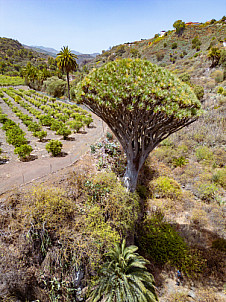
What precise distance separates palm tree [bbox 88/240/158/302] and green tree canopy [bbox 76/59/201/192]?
13.1 feet

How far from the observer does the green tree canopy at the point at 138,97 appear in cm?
525

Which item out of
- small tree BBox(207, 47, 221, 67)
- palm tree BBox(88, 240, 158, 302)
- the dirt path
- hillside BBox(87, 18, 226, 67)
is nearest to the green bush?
palm tree BBox(88, 240, 158, 302)

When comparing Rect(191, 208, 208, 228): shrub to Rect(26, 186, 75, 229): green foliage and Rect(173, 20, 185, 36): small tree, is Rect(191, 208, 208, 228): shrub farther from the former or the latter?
Rect(173, 20, 185, 36): small tree

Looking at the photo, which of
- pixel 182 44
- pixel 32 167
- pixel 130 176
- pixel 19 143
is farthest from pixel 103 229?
pixel 182 44

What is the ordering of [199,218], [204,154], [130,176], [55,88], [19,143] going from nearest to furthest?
[130,176] < [199,218] < [19,143] < [204,154] < [55,88]

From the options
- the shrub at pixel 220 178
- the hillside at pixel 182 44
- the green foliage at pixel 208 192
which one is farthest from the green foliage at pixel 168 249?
the hillside at pixel 182 44

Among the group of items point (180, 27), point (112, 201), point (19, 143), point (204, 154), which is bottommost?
point (204, 154)

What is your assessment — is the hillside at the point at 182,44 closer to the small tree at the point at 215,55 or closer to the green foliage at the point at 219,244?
the small tree at the point at 215,55

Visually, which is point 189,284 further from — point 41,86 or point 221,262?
point 41,86

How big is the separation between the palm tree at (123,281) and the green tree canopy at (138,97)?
13.1ft

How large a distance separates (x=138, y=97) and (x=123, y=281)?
5559 millimetres

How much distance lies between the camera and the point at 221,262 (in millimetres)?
6102

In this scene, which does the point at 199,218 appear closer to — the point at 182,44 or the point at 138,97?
the point at 138,97

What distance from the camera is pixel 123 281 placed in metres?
4.60
